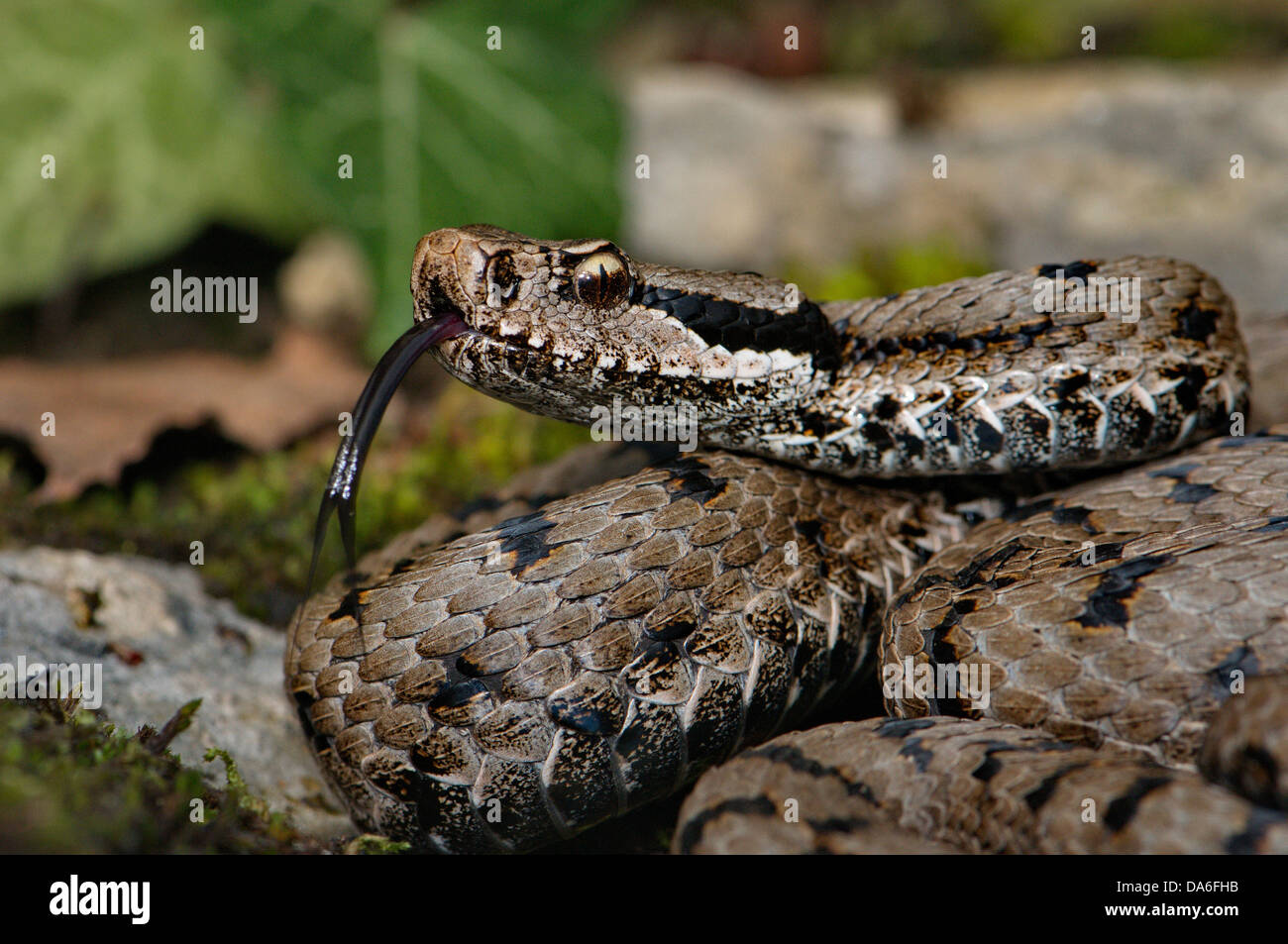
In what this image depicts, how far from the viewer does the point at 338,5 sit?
7148 mm

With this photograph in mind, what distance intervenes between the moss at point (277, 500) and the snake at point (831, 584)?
1197 mm

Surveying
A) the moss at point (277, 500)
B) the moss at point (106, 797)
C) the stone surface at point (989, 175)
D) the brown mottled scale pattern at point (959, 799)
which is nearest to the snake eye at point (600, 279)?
the brown mottled scale pattern at point (959, 799)

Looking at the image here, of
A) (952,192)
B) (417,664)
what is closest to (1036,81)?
(952,192)

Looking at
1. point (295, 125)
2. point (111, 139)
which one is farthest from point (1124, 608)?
point (111, 139)

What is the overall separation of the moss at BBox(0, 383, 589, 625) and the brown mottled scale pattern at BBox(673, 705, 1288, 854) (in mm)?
3070

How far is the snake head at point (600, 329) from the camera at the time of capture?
412 cm

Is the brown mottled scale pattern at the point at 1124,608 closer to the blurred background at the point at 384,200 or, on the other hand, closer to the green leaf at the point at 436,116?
the blurred background at the point at 384,200

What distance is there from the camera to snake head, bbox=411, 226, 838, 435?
4117mm

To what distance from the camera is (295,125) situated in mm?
7051

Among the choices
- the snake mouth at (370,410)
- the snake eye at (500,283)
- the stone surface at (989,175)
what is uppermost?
the stone surface at (989,175)

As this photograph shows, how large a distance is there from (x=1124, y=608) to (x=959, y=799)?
2.82ft

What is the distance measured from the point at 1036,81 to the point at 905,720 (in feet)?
26.7

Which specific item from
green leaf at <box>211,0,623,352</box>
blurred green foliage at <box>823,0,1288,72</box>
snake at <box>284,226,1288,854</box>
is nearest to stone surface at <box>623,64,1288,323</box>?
green leaf at <box>211,0,623,352</box>
